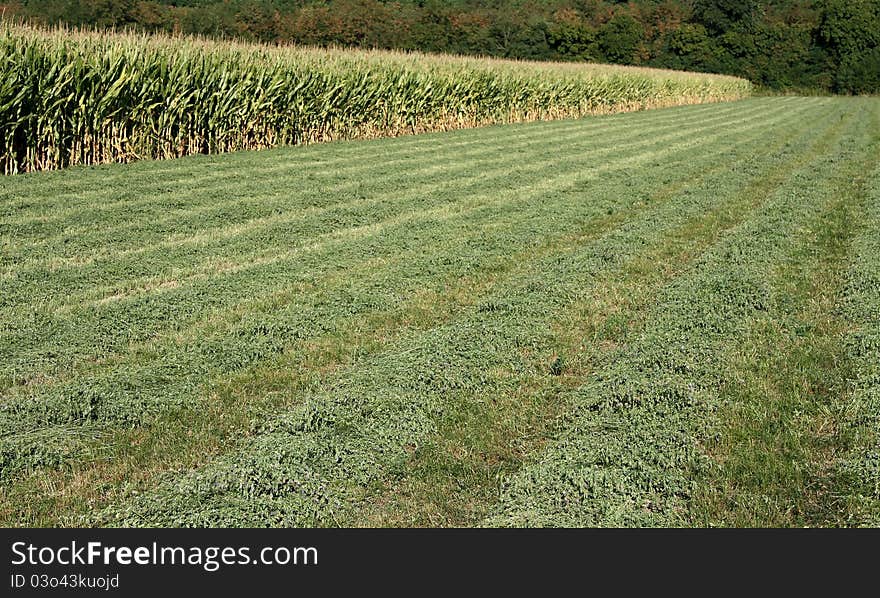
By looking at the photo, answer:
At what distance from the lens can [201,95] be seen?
13672mm

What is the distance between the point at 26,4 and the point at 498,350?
2863 cm

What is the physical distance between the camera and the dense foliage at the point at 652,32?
48188mm


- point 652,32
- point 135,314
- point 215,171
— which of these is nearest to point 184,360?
point 135,314

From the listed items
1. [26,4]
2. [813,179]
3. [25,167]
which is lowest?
[25,167]

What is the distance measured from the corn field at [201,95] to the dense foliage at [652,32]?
2607cm

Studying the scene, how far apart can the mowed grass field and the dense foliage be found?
38.7 meters

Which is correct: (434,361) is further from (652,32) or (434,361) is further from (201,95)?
(652,32)

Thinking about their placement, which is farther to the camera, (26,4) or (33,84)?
(26,4)

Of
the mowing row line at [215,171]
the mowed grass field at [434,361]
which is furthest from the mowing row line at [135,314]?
the mowing row line at [215,171]

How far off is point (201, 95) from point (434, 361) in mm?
10825

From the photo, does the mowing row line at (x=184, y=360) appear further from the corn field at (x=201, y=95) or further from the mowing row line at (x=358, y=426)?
the corn field at (x=201, y=95)
